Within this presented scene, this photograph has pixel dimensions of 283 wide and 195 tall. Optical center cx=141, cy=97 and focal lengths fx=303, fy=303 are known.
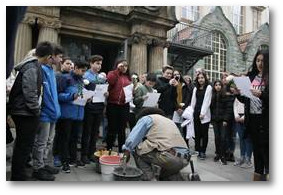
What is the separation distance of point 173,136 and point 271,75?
0.85 m

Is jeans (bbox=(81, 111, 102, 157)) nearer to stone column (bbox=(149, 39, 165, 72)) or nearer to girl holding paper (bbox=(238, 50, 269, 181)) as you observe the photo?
girl holding paper (bbox=(238, 50, 269, 181))

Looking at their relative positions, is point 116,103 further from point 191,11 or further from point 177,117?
point 191,11

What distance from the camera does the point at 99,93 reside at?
2.55 meters

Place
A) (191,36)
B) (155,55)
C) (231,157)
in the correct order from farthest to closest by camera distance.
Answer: (191,36)
(155,55)
(231,157)

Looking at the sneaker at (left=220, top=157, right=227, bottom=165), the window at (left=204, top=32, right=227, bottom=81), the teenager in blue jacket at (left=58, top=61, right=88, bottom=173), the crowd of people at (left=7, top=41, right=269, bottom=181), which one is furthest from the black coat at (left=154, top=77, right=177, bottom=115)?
the window at (left=204, top=32, right=227, bottom=81)

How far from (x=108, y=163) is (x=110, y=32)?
2614mm

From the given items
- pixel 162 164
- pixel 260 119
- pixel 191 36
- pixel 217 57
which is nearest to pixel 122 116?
pixel 162 164

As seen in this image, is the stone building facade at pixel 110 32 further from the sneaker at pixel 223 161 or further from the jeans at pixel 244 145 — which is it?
the sneaker at pixel 223 161

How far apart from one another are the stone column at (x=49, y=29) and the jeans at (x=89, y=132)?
1.56 metres

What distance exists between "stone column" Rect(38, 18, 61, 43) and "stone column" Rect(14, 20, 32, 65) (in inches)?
9.4

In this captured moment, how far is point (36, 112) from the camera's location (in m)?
1.85
